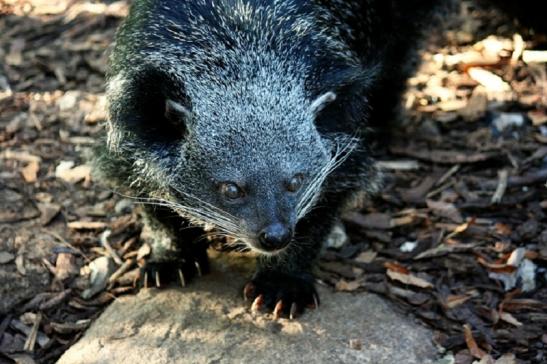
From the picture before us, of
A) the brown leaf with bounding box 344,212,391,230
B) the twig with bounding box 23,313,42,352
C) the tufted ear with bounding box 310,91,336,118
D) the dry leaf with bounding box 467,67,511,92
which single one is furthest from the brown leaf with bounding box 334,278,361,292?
the dry leaf with bounding box 467,67,511,92

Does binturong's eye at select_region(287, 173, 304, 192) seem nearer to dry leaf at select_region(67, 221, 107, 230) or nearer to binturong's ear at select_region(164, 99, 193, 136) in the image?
binturong's ear at select_region(164, 99, 193, 136)

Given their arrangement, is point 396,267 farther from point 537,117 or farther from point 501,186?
point 537,117

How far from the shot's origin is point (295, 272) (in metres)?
5.86

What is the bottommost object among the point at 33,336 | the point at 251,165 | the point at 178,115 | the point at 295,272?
the point at 33,336

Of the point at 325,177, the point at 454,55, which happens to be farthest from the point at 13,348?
the point at 454,55

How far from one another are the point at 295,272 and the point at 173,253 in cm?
92

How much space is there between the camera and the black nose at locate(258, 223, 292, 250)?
15.3 ft

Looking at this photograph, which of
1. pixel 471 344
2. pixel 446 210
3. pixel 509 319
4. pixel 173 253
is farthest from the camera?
pixel 446 210

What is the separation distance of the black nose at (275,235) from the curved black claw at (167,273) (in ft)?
4.58

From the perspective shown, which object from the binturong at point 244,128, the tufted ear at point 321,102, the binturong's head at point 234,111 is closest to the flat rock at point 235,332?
the binturong at point 244,128

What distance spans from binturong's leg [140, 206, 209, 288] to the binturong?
0.03 ft

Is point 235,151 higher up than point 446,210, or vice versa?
point 235,151

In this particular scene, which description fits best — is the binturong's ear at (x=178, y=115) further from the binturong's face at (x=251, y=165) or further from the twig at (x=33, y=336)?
the twig at (x=33, y=336)

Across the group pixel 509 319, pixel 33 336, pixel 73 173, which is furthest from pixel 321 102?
pixel 73 173
